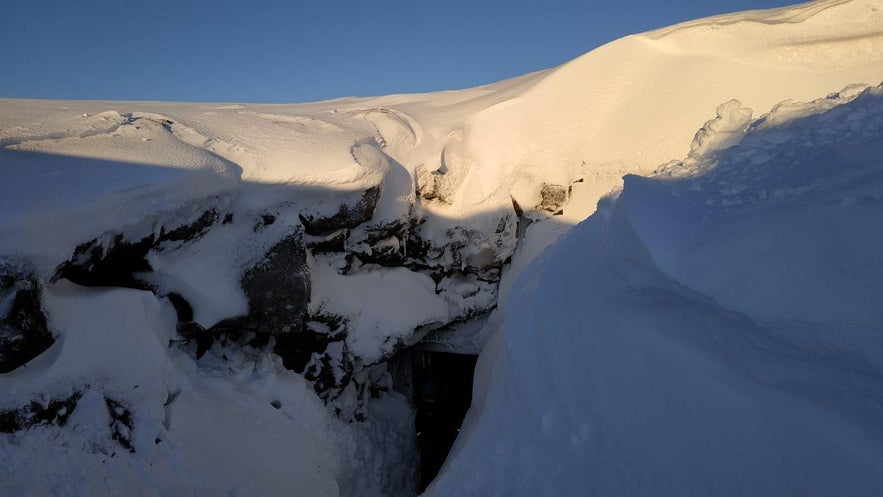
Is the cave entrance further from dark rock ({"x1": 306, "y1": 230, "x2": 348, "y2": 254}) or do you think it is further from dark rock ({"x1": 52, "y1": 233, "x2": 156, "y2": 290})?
dark rock ({"x1": 52, "y1": 233, "x2": 156, "y2": 290})

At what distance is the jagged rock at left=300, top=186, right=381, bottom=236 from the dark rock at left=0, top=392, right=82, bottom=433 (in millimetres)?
1710

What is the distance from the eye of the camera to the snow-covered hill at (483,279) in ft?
4.77

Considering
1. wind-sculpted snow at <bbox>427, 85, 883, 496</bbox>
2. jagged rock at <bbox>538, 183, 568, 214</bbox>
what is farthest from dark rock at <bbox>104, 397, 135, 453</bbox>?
jagged rock at <bbox>538, 183, 568, 214</bbox>

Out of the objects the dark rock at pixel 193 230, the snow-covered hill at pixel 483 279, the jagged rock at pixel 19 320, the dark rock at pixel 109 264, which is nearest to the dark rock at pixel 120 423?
the snow-covered hill at pixel 483 279

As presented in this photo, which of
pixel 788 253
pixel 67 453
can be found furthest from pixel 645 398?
pixel 67 453

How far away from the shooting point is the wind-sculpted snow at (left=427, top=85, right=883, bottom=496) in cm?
128

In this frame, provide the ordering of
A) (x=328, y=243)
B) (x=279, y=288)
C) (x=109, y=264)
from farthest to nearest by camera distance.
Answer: (x=328, y=243) < (x=279, y=288) < (x=109, y=264)

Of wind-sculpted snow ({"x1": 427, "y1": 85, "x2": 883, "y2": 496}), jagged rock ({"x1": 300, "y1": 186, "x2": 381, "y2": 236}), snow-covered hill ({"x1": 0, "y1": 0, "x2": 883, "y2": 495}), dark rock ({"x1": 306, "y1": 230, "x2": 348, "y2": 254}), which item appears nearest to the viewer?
wind-sculpted snow ({"x1": 427, "y1": 85, "x2": 883, "y2": 496})

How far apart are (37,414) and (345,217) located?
2.08m

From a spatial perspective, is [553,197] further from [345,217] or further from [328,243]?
[328,243]

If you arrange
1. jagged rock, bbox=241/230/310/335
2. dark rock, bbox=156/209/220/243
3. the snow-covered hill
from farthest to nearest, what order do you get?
jagged rock, bbox=241/230/310/335, dark rock, bbox=156/209/220/243, the snow-covered hill

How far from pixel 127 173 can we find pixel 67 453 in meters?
1.38

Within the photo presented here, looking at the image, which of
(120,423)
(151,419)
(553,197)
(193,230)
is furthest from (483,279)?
(120,423)

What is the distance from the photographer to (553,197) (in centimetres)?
458
